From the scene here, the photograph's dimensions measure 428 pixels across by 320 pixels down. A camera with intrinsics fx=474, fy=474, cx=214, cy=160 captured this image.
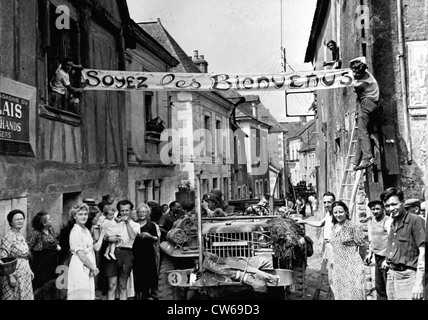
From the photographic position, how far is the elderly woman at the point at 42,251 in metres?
5.46

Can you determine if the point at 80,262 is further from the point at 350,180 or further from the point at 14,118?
the point at 350,180

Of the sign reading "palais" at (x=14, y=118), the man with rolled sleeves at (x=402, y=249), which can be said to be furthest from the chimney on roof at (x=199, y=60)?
the man with rolled sleeves at (x=402, y=249)

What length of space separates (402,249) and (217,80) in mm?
4073

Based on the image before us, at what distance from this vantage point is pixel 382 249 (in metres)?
5.63

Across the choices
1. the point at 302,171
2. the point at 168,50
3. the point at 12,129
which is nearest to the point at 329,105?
the point at 168,50

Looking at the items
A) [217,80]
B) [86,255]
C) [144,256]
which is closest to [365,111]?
[217,80]

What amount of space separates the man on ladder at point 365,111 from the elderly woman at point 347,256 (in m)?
2.67

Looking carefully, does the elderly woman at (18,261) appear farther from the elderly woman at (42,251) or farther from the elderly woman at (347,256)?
the elderly woman at (347,256)

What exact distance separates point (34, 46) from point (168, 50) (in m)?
6.69

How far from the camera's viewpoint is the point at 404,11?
27.9 feet

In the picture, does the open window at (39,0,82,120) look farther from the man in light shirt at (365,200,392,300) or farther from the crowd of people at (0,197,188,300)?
the man in light shirt at (365,200,392,300)

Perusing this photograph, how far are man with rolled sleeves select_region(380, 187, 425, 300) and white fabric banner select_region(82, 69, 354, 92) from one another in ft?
10.3

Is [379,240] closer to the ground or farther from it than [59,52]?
closer to the ground

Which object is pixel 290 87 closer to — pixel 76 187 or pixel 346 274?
pixel 346 274
